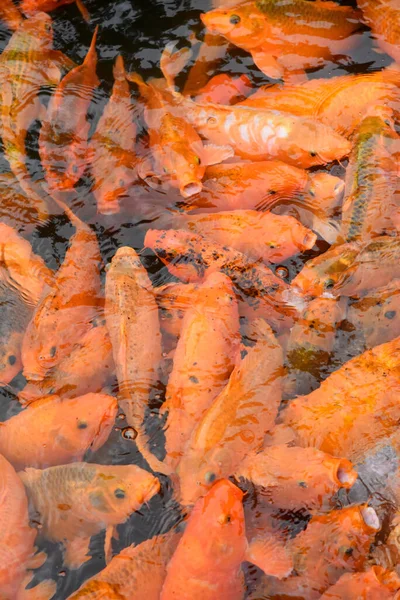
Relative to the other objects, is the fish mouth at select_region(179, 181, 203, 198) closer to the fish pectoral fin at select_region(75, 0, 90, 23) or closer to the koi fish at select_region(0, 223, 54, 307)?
the koi fish at select_region(0, 223, 54, 307)

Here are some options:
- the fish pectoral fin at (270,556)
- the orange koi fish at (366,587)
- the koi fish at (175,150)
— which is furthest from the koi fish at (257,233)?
the orange koi fish at (366,587)

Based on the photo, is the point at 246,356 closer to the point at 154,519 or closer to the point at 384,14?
the point at 154,519

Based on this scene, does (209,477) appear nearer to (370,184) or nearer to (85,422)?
(85,422)

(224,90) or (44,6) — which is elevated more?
(44,6)

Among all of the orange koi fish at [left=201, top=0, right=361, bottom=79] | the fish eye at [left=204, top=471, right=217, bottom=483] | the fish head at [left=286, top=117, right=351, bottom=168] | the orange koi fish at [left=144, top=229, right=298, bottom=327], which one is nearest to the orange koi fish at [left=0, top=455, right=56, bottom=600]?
the fish eye at [left=204, top=471, right=217, bottom=483]

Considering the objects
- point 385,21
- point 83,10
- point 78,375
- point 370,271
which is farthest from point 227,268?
point 83,10

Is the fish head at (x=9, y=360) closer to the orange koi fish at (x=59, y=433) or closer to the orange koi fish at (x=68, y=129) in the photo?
the orange koi fish at (x=59, y=433)
